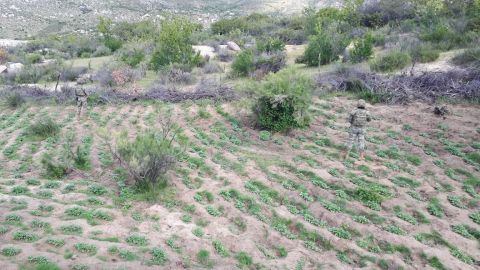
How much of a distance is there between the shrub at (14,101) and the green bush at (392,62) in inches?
657

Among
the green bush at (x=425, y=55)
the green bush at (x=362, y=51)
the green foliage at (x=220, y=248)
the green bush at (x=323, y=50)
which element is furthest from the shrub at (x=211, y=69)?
the green foliage at (x=220, y=248)

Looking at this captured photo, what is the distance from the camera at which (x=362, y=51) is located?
69.9 feet

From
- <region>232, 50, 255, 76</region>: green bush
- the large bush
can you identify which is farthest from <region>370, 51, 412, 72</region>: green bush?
the large bush

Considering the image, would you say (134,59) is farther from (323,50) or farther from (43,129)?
(43,129)

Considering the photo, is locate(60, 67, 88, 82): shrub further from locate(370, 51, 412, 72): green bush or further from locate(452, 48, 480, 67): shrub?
locate(452, 48, 480, 67): shrub

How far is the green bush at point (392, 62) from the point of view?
62.4ft

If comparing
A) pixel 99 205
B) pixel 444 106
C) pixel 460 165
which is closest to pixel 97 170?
pixel 99 205

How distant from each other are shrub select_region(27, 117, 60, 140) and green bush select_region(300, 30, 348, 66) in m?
14.3

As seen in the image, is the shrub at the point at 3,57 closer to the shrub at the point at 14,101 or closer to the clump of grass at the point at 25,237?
the shrub at the point at 14,101

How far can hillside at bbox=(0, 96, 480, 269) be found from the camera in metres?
7.87

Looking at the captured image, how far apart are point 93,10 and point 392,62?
5554 centimetres

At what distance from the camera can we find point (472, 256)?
821 cm

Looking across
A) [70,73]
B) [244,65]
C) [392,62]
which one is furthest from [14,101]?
[392,62]

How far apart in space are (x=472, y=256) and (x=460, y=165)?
3889 millimetres
